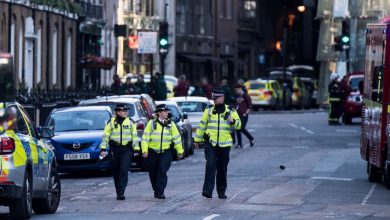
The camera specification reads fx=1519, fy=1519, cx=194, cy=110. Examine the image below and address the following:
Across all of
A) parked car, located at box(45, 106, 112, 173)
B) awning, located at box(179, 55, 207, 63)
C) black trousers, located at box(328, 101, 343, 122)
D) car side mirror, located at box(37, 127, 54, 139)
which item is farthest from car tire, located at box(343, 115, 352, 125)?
car side mirror, located at box(37, 127, 54, 139)

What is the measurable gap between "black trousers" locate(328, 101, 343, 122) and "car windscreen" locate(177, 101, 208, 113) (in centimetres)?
930

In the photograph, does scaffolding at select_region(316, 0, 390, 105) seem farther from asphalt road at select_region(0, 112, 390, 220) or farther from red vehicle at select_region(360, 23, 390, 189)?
red vehicle at select_region(360, 23, 390, 189)

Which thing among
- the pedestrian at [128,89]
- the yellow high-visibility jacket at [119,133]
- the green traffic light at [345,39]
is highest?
the green traffic light at [345,39]

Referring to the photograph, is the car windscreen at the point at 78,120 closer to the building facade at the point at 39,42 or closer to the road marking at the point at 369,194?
the road marking at the point at 369,194

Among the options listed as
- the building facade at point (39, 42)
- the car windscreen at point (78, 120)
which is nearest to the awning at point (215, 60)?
the building facade at point (39, 42)

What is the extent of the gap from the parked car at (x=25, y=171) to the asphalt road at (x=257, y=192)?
1.10 ft

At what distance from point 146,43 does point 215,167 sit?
29718mm

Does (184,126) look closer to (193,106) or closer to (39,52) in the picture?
(193,106)

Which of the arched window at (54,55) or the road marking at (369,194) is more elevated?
the arched window at (54,55)

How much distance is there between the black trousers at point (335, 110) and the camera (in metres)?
49.1

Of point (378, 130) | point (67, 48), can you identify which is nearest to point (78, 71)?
point (67, 48)

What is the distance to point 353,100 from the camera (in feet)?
163

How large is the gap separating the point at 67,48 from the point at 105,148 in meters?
34.4

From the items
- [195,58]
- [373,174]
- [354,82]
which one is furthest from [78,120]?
[195,58]
